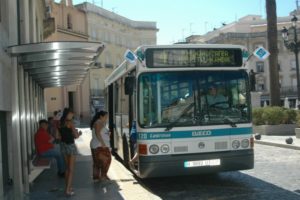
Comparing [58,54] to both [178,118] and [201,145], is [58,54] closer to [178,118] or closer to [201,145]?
[178,118]

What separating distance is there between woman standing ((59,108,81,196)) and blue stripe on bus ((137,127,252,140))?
1.37 meters

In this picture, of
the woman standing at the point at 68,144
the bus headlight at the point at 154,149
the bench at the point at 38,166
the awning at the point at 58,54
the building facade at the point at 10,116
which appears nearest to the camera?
the awning at the point at 58,54

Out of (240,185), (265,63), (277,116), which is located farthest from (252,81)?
(265,63)

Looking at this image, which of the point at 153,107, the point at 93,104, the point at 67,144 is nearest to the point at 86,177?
the point at 67,144

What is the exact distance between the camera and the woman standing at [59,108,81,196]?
391 inches

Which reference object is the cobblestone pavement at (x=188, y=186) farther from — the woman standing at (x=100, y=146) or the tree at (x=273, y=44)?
the tree at (x=273, y=44)

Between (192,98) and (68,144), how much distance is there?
2.69 m

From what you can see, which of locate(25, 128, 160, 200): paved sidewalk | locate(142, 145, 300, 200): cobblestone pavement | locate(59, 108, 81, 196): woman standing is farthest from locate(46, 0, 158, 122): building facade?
locate(59, 108, 81, 196): woman standing

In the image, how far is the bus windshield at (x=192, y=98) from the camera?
33.2 feet

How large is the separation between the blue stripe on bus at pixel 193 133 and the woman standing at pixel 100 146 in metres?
1.38

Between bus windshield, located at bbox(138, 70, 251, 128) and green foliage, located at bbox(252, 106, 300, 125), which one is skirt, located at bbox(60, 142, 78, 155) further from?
green foliage, located at bbox(252, 106, 300, 125)

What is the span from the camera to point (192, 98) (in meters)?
10.3

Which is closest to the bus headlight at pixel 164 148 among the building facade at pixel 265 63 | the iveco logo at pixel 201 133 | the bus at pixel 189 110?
the bus at pixel 189 110

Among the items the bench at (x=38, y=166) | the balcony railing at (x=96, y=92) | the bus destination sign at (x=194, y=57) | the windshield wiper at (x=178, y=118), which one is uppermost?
the balcony railing at (x=96, y=92)
